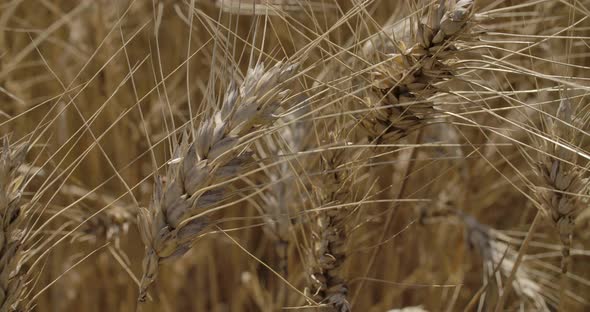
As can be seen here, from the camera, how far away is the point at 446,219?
4.66 feet

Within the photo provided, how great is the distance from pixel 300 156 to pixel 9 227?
418 mm

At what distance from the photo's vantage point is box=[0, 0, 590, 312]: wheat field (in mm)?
759

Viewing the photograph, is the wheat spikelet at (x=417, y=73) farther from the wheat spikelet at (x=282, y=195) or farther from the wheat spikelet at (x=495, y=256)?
the wheat spikelet at (x=495, y=256)

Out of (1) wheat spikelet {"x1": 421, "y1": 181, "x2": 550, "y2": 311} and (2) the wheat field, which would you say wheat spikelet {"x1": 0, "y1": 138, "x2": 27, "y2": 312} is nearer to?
(2) the wheat field

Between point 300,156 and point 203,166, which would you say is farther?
point 300,156

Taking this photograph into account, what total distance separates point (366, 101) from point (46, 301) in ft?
2.89

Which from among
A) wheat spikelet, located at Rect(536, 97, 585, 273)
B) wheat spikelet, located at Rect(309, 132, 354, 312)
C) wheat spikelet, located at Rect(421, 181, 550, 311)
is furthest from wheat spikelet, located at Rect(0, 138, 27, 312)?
wheat spikelet, located at Rect(421, 181, 550, 311)

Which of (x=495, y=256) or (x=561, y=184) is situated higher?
(x=561, y=184)

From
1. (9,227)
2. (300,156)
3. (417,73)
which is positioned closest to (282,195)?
(300,156)

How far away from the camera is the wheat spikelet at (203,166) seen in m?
0.73

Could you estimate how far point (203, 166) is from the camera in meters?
0.72

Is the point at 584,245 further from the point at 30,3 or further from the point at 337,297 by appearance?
the point at 30,3

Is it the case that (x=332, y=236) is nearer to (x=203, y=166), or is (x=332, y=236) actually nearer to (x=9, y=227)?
(x=203, y=166)

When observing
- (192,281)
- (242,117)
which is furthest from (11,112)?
(242,117)
